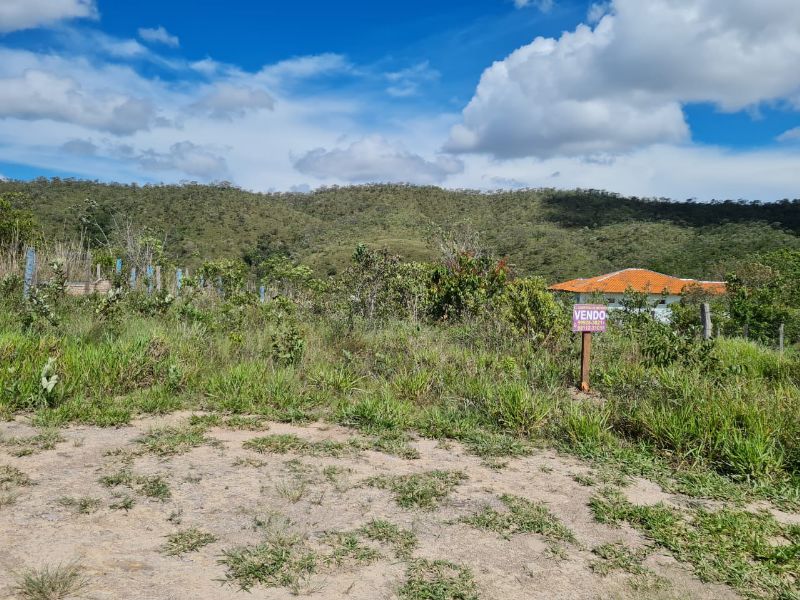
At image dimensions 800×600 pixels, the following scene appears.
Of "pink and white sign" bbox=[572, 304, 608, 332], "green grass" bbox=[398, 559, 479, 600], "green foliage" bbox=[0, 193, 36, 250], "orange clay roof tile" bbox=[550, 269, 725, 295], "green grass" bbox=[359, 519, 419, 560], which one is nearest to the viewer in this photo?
"green grass" bbox=[398, 559, 479, 600]

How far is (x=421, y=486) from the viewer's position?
3.85 m

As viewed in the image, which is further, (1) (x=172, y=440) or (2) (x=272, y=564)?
(1) (x=172, y=440)

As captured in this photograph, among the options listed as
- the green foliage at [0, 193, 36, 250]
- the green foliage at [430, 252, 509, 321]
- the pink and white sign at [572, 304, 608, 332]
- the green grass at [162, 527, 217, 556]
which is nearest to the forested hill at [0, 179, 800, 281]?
the green foliage at [0, 193, 36, 250]

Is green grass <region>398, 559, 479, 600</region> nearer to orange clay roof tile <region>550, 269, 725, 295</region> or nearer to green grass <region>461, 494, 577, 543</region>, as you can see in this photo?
green grass <region>461, 494, 577, 543</region>

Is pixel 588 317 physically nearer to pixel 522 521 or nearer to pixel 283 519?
pixel 522 521

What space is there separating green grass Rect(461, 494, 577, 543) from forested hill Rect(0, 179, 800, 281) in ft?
113

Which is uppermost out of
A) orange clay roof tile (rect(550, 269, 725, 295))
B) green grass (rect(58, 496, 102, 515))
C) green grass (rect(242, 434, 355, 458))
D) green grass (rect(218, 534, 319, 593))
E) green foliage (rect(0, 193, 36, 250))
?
green foliage (rect(0, 193, 36, 250))

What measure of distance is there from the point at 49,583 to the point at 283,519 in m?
1.16

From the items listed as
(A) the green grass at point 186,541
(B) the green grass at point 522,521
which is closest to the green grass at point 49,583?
(A) the green grass at point 186,541

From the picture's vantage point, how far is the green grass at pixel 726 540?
9.33ft

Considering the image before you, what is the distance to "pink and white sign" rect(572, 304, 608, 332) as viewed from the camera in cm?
620

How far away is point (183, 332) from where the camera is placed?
7.30 m

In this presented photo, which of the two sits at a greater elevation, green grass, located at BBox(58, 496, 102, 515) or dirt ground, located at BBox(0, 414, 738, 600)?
green grass, located at BBox(58, 496, 102, 515)

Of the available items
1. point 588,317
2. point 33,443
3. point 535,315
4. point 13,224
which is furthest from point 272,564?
point 13,224
